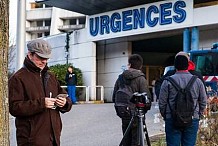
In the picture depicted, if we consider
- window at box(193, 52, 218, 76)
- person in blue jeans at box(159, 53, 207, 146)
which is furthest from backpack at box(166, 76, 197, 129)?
window at box(193, 52, 218, 76)

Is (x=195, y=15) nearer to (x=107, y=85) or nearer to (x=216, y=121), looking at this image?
(x=107, y=85)

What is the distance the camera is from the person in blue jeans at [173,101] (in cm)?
613

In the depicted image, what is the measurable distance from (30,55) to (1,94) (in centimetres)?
53

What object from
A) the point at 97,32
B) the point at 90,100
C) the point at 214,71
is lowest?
the point at 90,100

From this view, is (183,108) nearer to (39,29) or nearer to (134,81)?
(134,81)

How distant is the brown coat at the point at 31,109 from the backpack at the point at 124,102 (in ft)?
8.82

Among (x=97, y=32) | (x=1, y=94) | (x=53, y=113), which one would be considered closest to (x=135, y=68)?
(x=53, y=113)

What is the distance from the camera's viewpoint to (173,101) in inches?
239

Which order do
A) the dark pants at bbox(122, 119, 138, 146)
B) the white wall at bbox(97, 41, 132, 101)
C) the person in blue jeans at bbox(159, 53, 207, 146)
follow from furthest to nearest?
the white wall at bbox(97, 41, 132, 101) → the dark pants at bbox(122, 119, 138, 146) → the person in blue jeans at bbox(159, 53, 207, 146)

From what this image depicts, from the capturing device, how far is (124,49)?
85.0 feet

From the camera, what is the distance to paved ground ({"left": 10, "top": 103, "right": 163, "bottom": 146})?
1033cm

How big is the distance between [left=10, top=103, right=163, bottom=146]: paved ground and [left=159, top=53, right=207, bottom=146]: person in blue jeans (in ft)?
12.1

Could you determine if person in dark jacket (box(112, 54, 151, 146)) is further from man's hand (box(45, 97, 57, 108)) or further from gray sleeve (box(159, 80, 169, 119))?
man's hand (box(45, 97, 57, 108))

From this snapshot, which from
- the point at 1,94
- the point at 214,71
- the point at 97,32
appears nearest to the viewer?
the point at 1,94
